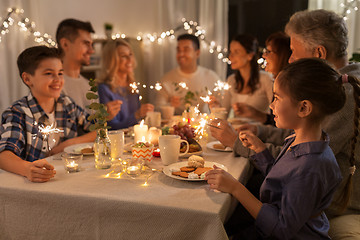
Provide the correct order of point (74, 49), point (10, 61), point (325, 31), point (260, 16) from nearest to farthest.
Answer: point (325, 31) → point (74, 49) → point (10, 61) → point (260, 16)

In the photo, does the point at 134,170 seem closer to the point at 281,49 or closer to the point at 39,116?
the point at 39,116

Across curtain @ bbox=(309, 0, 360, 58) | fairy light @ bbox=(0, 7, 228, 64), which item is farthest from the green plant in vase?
curtain @ bbox=(309, 0, 360, 58)

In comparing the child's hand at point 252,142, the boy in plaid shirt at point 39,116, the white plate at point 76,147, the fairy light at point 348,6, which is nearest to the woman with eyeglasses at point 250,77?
the fairy light at point 348,6

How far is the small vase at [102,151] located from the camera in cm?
136

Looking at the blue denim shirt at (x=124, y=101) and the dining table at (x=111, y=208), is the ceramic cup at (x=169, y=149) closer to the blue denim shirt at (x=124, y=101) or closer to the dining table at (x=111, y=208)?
the dining table at (x=111, y=208)

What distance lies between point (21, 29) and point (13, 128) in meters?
2.26

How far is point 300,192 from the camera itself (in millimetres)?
965

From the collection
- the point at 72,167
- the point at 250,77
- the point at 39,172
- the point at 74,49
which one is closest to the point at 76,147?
the point at 72,167

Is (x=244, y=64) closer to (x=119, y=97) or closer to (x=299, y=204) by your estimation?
(x=119, y=97)

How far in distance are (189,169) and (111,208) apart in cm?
36

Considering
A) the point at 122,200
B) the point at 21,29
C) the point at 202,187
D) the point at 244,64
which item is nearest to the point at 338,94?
the point at 202,187

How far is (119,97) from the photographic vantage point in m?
2.94

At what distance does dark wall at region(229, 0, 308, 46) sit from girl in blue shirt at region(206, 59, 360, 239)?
3.10 m

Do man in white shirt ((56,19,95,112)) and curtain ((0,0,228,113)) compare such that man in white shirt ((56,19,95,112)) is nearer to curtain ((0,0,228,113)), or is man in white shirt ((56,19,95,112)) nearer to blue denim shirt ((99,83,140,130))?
blue denim shirt ((99,83,140,130))
